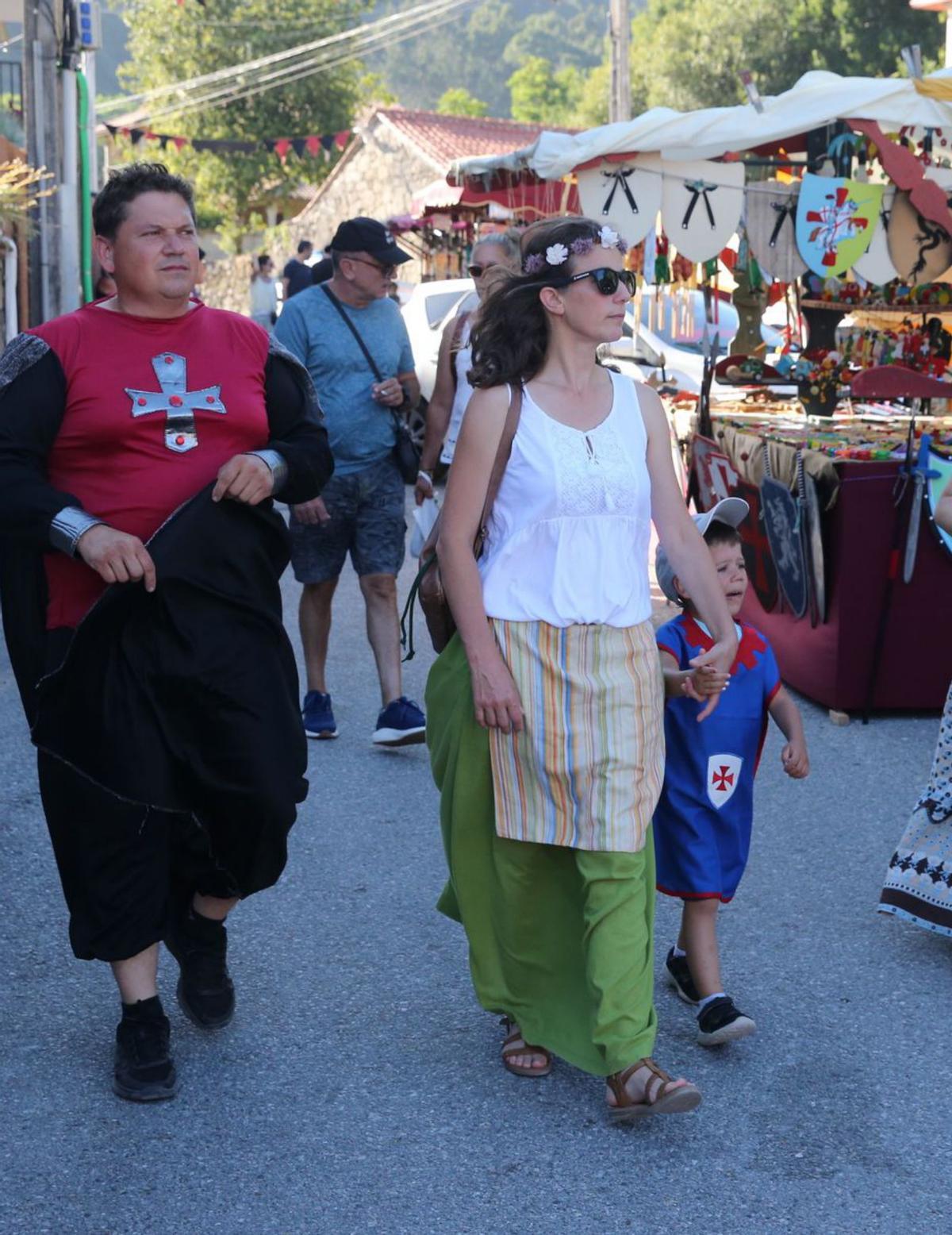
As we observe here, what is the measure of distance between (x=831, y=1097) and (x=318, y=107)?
43.7 meters

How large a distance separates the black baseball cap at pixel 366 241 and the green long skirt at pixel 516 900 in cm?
277

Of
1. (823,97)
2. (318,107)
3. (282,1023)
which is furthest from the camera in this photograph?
(318,107)

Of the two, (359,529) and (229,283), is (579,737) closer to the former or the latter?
(359,529)

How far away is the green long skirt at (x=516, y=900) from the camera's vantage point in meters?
3.36

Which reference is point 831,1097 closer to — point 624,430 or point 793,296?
point 624,430

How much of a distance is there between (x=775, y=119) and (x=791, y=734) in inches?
224

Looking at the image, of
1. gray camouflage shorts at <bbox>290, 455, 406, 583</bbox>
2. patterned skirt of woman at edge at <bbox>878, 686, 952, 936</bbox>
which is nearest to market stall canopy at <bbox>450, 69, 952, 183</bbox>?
gray camouflage shorts at <bbox>290, 455, 406, 583</bbox>

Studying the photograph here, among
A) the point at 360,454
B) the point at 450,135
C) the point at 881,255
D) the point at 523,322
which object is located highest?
the point at 450,135

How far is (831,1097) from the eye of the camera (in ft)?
11.3

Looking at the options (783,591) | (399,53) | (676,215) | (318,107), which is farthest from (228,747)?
(399,53)

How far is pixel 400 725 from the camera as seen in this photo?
603 cm

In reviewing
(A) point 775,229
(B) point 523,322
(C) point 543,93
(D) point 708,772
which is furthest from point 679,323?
(C) point 543,93

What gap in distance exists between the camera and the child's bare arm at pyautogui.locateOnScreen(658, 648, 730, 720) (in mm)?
3381

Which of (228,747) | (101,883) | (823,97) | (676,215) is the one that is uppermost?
(823,97)
